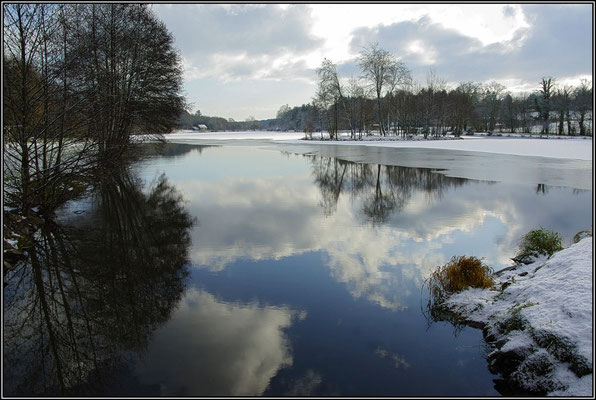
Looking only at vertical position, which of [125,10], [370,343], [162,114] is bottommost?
[370,343]

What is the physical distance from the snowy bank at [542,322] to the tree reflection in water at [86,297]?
5.10 m

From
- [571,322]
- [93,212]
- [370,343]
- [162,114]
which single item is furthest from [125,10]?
[571,322]

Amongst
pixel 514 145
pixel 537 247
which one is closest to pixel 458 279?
pixel 537 247

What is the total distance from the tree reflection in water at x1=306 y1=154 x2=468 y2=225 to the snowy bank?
5467 mm

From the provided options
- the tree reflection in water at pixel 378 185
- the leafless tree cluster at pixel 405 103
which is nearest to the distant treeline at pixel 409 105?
the leafless tree cluster at pixel 405 103

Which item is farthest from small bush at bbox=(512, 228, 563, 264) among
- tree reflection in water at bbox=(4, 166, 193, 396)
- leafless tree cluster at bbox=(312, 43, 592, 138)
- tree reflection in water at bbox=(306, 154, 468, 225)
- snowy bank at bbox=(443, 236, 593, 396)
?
leafless tree cluster at bbox=(312, 43, 592, 138)

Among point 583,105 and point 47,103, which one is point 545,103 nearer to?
point 583,105

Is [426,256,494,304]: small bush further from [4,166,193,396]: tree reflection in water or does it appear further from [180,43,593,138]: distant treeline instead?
[180,43,593,138]: distant treeline

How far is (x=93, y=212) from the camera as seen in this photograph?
44.8 feet

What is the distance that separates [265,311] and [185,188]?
13.4 meters

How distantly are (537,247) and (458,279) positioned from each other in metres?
2.97

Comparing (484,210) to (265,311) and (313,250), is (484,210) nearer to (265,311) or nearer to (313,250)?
(313,250)

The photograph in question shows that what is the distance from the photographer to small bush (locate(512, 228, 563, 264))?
854 centimetres

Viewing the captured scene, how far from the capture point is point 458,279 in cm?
725
